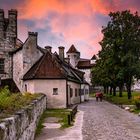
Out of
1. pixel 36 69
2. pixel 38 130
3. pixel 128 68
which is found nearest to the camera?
pixel 38 130

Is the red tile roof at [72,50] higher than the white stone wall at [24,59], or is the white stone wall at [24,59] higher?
the red tile roof at [72,50]

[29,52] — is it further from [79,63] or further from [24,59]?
[79,63]

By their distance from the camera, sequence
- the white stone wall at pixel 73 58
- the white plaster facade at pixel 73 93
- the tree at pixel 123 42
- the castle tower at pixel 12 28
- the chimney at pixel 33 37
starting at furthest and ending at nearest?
the white stone wall at pixel 73 58
the tree at pixel 123 42
the white plaster facade at pixel 73 93
the castle tower at pixel 12 28
the chimney at pixel 33 37

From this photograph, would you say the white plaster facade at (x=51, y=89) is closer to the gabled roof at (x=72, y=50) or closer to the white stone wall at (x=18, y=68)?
the white stone wall at (x=18, y=68)

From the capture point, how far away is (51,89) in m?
43.0

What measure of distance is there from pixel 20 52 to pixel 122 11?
20.9 meters

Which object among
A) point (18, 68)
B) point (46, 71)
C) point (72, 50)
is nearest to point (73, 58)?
point (72, 50)

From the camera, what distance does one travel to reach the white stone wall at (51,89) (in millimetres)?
42688

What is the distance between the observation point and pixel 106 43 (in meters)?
59.2

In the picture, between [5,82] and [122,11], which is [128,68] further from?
[5,82]

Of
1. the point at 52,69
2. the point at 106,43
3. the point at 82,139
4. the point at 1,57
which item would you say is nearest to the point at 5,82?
the point at 1,57

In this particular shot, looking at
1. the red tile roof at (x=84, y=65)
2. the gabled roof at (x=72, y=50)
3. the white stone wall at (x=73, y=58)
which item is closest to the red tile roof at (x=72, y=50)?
the gabled roof at (x=72, y=50)

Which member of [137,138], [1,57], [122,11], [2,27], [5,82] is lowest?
[137,138]

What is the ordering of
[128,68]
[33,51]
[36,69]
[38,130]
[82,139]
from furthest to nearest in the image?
[128,68]
[33,51]
[36,69]
[38,130]
[82,139]
